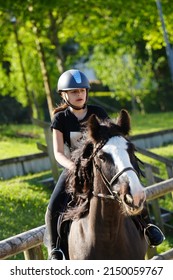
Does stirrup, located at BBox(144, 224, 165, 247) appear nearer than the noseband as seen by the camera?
No

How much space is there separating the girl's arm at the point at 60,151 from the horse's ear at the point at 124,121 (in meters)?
0.57

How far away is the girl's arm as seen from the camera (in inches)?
229

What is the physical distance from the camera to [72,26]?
24.6 meters

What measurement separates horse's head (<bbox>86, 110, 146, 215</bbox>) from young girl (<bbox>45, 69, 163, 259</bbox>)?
0.46m


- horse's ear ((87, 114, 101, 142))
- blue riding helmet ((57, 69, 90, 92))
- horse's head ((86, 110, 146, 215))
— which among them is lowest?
horse's head ((86, 110, 146, 215))

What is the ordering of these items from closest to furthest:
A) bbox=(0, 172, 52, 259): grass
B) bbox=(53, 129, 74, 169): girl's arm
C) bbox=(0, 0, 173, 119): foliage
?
bbox=(53, 129, 74, 169): girl's arm → bbox=(0, 172, 52, 259): grass → bbox=(0, 0, 173, 119): foliage

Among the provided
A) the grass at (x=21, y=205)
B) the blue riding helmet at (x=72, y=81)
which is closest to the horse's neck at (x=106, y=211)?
the blue riding helmet at (x=72, y=81)

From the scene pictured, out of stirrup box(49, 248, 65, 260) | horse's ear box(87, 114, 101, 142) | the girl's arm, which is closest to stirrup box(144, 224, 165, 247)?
stirrup box(49, 248, 65, 260)

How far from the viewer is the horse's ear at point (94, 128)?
549 centimetres

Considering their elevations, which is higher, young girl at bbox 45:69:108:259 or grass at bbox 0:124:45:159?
young girl at bbox 45:69:108:259

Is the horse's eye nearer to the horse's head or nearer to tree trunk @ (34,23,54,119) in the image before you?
the horse's head

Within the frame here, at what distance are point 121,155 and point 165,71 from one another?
34494 mm

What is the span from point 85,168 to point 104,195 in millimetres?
377
